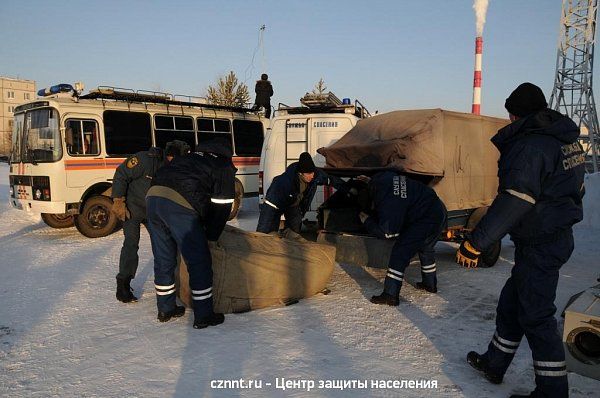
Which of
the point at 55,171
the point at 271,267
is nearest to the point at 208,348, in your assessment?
the point at 271,267

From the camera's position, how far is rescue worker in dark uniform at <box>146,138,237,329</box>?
3846mm

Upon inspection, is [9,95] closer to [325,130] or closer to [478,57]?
[478,57]

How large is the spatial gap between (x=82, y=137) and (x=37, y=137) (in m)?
0.88

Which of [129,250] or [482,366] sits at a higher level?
[129,250]

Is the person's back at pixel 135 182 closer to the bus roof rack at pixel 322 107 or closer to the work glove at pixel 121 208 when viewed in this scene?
the work glove at pixel 121 208

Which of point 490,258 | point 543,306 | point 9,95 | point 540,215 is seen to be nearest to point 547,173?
point 540,215

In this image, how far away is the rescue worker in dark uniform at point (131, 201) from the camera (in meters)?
4.64

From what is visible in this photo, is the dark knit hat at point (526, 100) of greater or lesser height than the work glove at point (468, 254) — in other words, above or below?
above

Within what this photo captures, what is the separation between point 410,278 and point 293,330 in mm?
2424

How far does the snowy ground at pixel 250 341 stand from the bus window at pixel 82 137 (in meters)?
3.49

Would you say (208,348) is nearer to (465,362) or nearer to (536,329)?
(465,362)

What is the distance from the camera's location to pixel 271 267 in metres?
4.28

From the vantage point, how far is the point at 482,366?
3090 mm

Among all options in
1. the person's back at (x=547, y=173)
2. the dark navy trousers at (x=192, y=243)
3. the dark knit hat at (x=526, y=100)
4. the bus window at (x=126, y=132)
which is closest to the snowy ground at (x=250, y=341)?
the dark navy trousers at (x=192, y=243)
